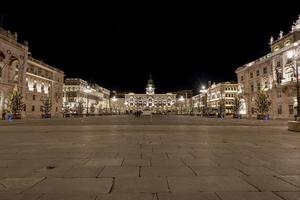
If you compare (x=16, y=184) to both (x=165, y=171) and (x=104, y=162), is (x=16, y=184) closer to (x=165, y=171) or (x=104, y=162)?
(x=104, y=162)

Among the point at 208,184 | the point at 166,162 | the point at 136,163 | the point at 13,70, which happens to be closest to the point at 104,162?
the point at 136,163

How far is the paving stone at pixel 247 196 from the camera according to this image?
414 cm

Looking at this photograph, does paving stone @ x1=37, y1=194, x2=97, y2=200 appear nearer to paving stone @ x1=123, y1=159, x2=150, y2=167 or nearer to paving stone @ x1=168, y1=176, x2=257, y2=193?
paving stone @ x1=168, y1=176, x2=257, y2=193

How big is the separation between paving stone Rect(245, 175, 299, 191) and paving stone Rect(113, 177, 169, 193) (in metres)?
1.85

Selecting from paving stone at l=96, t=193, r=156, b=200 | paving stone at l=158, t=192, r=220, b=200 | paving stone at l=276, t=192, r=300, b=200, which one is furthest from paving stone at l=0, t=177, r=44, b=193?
paving stone at l=276, t=192, r=300, b=200

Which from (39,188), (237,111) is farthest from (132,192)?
(237,111)

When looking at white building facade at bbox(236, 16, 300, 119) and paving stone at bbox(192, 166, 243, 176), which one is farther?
white building facade at bbox(236, 16, 300, 119)

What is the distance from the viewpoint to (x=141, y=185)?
193 inches

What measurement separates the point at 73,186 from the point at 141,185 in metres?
1.33

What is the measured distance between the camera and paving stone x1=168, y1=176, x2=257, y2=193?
464cm

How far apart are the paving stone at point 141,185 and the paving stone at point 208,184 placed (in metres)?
0.21

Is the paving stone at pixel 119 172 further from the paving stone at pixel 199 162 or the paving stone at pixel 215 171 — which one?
the paving stone at pixel 199 162

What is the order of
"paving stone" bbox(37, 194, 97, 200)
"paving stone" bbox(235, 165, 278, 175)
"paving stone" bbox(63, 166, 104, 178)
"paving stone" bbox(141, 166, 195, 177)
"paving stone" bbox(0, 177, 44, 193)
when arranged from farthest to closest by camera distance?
1. "paving stone" bbox(235, 165, 278, 175)
2. "paving stone" bbox(141, 166, 195, 177)
3. "paving stone" bbox(63, 166, 104, 178)
4. "paving stone" bbox(0, 177, 44, 193)
5. "paving stone" bbox(37, 194, 97, 200)

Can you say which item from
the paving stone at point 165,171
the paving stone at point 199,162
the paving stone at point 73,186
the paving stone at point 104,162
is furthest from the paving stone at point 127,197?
the paving stone at point 199,162
